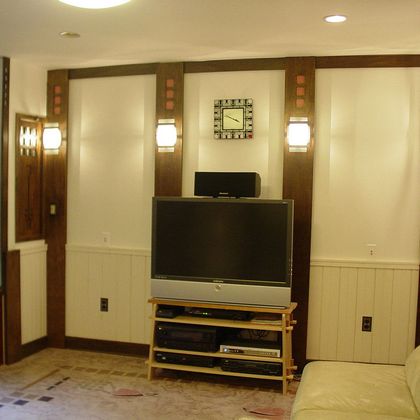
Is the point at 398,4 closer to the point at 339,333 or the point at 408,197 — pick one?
the point at 408,197

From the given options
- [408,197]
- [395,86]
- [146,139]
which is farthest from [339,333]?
[146,139]

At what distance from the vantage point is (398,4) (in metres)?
2.95

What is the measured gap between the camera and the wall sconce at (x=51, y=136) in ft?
15.5

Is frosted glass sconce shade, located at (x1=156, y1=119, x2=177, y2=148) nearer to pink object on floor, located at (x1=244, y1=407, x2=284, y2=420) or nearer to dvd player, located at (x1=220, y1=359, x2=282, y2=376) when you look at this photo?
dvd player, located at (x1=220, y1=359, x2=282, y2=376)

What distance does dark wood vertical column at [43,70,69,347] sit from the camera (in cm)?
478

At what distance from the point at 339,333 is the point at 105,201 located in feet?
7.53

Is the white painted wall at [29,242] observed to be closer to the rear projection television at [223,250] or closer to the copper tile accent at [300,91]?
the rear projection television at [223,250]

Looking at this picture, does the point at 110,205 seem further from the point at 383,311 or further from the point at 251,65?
the point at 383,311

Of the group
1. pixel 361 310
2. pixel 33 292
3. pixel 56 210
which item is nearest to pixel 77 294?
pixel 33 292

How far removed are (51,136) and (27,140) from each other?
0.21 metres

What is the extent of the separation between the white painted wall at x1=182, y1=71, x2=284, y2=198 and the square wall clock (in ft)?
0.15

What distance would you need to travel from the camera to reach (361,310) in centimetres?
427

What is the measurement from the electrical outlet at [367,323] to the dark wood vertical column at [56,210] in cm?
264

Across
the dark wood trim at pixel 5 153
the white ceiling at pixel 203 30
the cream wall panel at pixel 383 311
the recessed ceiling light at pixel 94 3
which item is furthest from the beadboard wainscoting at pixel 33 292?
the cream wall panel at pixel 383 311
